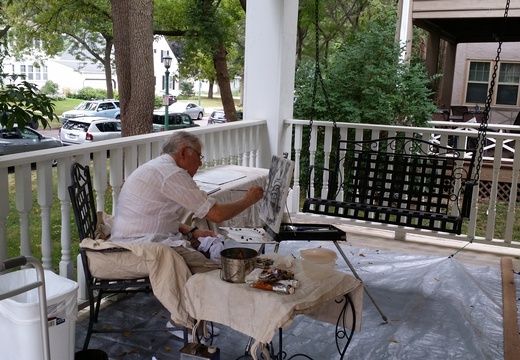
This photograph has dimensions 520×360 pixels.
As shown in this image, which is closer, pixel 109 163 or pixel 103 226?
pixel 103 226

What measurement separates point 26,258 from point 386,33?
683cm

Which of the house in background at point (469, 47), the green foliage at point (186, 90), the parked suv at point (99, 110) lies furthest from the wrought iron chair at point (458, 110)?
the green foliage at point (186, 90)

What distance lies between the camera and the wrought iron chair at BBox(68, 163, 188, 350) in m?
2.81

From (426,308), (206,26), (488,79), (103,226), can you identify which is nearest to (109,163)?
(103,226)

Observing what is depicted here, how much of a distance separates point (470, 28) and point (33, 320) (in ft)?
41.6

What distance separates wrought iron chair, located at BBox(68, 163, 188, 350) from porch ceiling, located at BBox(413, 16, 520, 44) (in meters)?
9.45

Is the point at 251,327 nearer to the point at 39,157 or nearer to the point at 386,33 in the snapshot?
the point at 39,157

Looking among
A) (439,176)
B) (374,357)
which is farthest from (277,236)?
(439,176)

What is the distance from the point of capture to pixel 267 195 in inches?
127

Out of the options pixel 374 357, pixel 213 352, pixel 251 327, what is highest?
pixel 251 327

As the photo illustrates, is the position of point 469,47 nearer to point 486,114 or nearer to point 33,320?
point 486,114

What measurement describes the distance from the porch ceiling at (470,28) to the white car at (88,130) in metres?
8.17

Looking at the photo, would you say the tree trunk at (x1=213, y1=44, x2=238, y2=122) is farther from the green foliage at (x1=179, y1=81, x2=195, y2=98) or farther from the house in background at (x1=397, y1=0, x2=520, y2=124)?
the green foliage at (x1=179, y1=81, x2=195, y2=98)

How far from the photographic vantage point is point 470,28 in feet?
42.4
